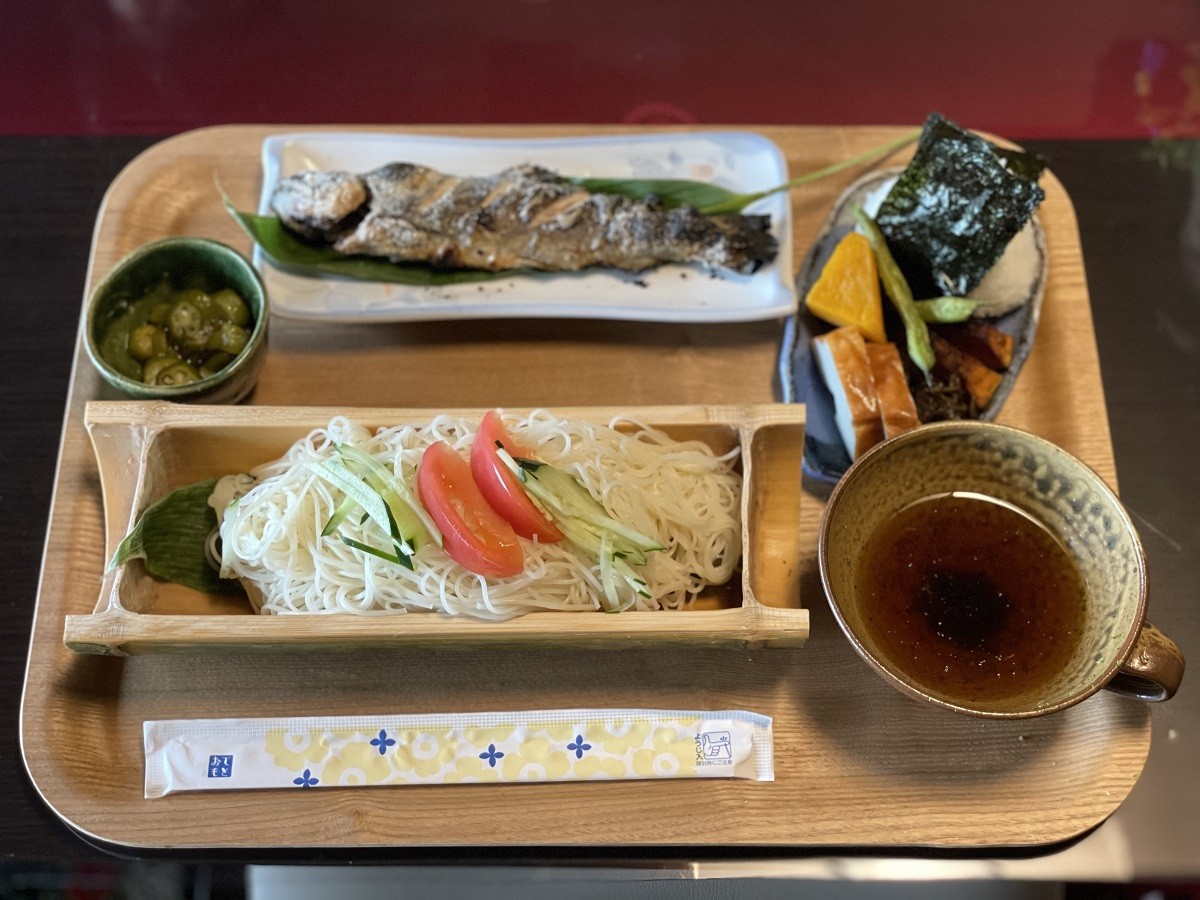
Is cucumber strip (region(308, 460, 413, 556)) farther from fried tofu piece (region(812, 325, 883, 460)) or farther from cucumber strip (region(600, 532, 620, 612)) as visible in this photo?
fried tofu piece (region(812, 325, 883, 460))

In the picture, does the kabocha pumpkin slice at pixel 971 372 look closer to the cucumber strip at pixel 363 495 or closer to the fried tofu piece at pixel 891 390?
the fried tofu piece at pixel 891 390

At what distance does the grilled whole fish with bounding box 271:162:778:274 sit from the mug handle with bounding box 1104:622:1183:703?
4.05 ft

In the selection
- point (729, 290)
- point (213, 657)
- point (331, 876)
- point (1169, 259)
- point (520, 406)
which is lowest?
point (331, 876)

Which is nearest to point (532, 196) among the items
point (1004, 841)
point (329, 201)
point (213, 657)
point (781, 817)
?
point (329, 201)

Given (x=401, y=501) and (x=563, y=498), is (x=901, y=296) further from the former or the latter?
(x=401, y=501)

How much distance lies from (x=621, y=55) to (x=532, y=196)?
1.31 m

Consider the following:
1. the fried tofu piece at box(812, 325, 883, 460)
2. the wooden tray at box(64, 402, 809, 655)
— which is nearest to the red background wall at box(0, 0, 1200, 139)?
the fried tofu piece at box(812, 325, 883, 460)

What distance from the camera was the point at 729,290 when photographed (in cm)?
249

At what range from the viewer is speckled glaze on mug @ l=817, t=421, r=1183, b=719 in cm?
178

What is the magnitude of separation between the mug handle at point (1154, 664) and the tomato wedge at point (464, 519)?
3.80ft

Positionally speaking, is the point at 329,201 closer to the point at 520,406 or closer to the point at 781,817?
the point at 520,406

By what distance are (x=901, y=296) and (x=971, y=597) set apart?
0.76m

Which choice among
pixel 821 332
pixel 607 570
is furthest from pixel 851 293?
pixel 607 570

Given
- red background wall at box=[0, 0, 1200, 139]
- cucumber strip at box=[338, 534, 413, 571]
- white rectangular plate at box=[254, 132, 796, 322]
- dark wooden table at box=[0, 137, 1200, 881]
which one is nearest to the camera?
cucumber strip at box=[338, 534, 413, 571]
